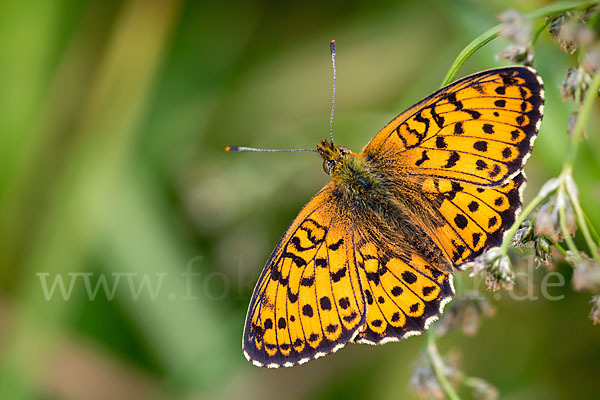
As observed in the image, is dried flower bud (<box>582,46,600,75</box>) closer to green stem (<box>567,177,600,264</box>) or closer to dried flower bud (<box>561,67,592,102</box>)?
dried flower bud (<box>561,67,592,102</box>)

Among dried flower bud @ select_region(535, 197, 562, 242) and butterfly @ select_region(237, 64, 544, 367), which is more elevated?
butterfly @ select_region(237, 64, 544, 367)

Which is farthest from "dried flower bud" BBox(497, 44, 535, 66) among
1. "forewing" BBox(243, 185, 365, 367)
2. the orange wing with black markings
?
"forewing" BBox(243, 185, 365, 367)

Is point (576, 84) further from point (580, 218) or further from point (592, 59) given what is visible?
point (580, 218)

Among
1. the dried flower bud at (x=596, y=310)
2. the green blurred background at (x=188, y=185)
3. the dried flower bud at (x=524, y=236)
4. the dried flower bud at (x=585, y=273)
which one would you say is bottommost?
the dried flower bud at (x=596, y=310)

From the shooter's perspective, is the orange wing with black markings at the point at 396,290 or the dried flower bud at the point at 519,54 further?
the orange wing with black markings at the point at 396,290

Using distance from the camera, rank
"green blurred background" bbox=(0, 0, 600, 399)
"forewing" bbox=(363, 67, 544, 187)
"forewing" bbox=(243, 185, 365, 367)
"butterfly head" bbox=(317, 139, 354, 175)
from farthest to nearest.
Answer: "green blurred background" bbox=(0, 0, 600, 399) < "butterfly head" bbox=(317, 139, 354, 175) < "forewing" bbox=(243, 185, 365, 367) < "forewing" bbox=(363, 67, 544, 187)

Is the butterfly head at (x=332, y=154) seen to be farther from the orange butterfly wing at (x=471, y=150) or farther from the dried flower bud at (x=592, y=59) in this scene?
the dried flower bud at (x=592, y=59)

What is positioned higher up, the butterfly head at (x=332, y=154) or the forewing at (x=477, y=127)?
the butterfly head at (x=332, y=154)

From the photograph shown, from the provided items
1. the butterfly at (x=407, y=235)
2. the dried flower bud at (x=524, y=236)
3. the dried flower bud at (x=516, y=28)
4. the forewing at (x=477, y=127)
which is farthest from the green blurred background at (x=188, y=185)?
the dried flower bud at (x=516, y=28)
